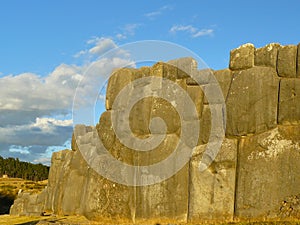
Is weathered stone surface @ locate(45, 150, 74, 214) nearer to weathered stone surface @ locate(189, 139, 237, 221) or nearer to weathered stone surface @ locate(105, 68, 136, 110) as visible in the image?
weathered stone surface @ locate(105, 68, 136, 110)

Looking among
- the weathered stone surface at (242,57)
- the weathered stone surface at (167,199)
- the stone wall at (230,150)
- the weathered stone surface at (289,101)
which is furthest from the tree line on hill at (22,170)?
the weathered stone surface at (289,101)

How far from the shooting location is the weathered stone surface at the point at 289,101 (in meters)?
12.4

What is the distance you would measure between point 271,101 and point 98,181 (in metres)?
6.89

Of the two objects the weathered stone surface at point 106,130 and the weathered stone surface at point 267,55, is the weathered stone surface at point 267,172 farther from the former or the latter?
the weathered stone surface at point 106,130

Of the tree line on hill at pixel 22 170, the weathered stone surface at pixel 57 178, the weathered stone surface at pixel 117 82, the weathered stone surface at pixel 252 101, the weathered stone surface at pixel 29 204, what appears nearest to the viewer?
the weathered stone surface at pixel 252 101

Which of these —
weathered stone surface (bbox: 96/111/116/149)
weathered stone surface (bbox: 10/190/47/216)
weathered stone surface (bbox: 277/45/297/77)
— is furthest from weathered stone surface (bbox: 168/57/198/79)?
weathered stone surface (bbox: 10/190/47/216)

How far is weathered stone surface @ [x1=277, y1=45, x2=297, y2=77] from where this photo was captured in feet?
41.4

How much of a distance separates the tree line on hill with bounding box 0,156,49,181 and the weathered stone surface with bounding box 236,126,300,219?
89.2 meters

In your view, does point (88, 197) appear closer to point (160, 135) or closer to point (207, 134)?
point (160, 135)

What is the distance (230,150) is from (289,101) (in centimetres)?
227

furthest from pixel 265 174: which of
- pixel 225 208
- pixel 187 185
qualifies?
pixel 187 185

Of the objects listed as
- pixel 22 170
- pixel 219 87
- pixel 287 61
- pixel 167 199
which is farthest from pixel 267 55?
pixel 22 170

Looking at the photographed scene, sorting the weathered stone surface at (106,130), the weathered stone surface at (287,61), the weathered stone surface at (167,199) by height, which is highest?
the weathered stone surface at (287,61)

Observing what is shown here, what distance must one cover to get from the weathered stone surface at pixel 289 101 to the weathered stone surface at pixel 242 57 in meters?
1.28
